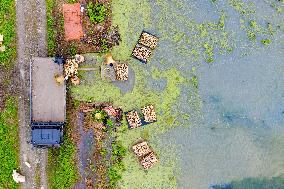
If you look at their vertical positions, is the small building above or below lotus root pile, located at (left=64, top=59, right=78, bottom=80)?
below

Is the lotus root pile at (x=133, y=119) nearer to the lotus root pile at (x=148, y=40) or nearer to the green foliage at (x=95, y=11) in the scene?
the lotus root pile at (x=148, y=40)

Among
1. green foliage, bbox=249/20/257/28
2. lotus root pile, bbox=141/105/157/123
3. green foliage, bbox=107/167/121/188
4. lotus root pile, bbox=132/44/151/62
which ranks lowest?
green foliage, bbox=107/167/121/188

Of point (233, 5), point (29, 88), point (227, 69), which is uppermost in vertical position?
point (233, 5)

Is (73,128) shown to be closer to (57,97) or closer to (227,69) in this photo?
(57,97)

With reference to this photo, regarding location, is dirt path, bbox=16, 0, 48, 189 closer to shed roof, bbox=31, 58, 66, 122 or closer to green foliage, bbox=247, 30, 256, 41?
shed roof, bbox=31, 58, 66, 122

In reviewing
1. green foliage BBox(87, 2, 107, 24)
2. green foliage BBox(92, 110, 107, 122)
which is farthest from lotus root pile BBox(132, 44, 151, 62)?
green foliage BBox(92, 110, 107, 122)

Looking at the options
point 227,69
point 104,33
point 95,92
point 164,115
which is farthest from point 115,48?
point 227,69
